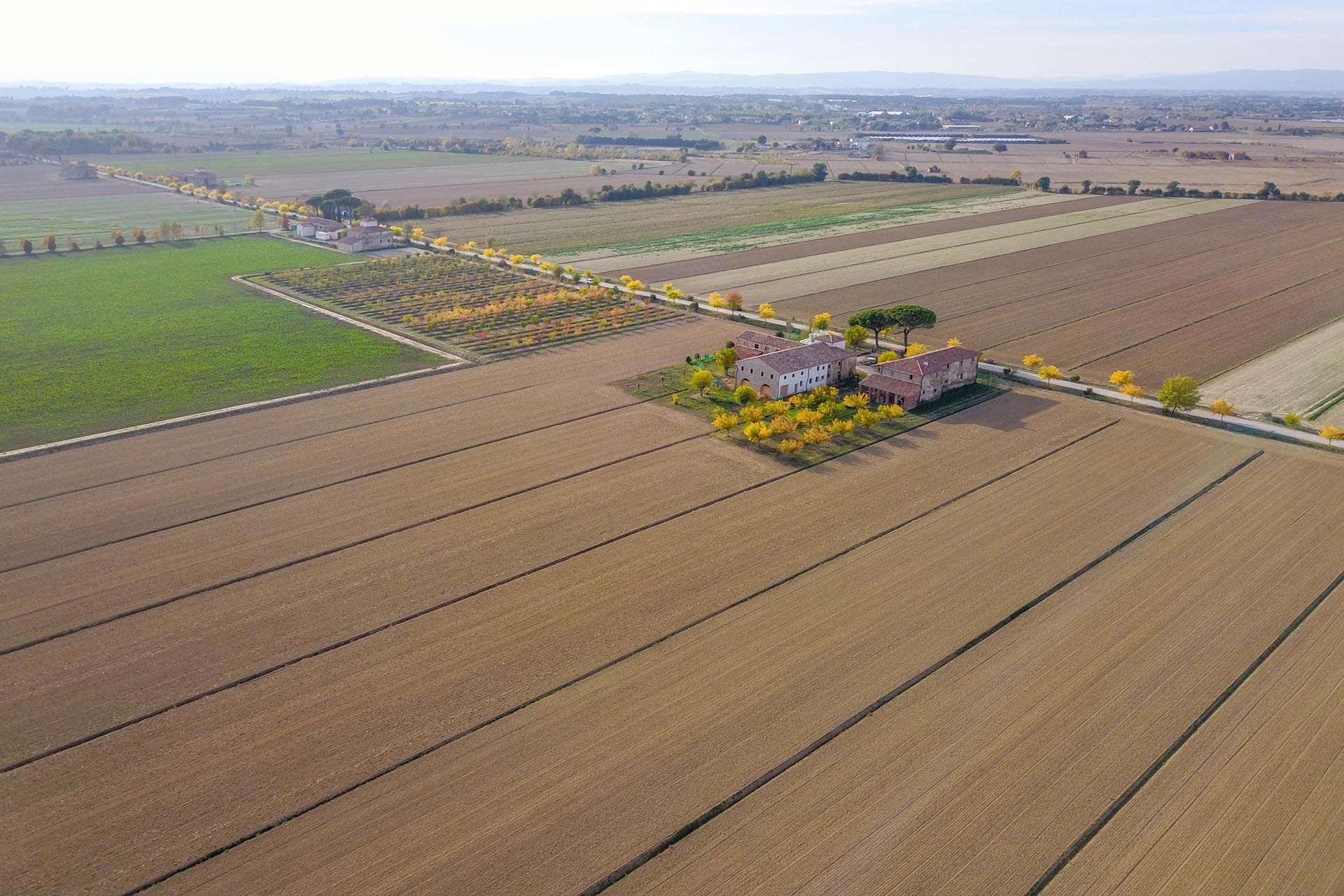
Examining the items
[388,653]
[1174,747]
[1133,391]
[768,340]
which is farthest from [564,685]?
[1133,391]

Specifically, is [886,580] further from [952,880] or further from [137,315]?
[137,315]

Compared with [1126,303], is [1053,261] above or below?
above

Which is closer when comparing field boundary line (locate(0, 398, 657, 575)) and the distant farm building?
field boundary line (locate(0, 398, 657, 575))

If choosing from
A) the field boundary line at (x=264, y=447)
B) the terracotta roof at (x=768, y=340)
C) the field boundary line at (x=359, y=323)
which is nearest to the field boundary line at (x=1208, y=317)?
the terracotta roof at (x=768, y=340)

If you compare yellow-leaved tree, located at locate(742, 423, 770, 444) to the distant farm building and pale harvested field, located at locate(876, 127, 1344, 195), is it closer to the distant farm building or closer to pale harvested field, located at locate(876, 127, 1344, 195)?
the distant farm building

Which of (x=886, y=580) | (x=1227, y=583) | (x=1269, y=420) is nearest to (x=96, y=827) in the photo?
(x=886, y=580)

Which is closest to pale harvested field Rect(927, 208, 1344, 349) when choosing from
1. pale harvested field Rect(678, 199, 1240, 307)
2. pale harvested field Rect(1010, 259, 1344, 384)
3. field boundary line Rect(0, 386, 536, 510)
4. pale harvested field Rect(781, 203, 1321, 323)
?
pale harvested field Rect(781, 203, 1321, 323)

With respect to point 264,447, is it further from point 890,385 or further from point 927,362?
point 927,362
